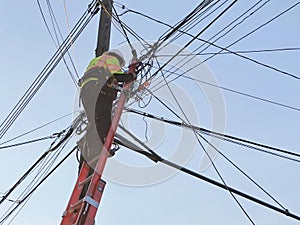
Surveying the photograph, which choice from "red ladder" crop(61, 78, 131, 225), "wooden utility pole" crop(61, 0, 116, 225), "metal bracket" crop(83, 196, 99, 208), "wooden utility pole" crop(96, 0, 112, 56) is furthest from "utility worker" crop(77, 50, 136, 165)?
"wooden utility pole" crop(96, 0, 112, 56)

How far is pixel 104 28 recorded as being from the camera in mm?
5812

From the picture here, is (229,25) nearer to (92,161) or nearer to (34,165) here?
(92,161)

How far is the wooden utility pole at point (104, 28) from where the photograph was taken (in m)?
5.67

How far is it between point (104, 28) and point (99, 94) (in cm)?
171

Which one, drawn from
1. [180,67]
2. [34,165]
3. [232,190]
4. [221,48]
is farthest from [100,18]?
[232,190]

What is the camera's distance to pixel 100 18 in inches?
235

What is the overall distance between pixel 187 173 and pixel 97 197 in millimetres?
1385

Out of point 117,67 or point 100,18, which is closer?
point 117,67

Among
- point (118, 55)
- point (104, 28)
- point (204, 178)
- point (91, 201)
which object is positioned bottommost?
point (91, 201)

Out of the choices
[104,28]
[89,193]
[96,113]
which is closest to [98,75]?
[96,113]

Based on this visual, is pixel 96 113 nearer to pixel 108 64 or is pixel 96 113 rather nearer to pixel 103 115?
pixel 103 115

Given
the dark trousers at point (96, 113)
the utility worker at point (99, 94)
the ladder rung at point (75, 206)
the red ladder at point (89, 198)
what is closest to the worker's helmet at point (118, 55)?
the utility worker at point (99, 94)

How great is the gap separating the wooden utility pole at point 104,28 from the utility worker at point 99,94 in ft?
3.85

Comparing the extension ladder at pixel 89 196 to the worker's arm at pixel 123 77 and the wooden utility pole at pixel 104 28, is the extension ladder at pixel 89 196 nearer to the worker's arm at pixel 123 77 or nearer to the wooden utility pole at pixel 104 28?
the worker's arm at pixel 123 77
